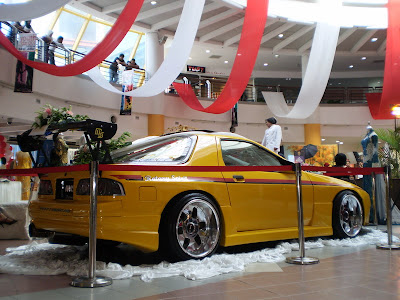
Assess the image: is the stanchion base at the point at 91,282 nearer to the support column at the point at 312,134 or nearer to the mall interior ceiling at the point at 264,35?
the mall interior ceiling at the point at 264,35

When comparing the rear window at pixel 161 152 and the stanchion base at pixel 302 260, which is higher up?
the rear window at pixel 161 152

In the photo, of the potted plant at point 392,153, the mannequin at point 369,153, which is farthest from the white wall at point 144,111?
the potted plant at point 392,153

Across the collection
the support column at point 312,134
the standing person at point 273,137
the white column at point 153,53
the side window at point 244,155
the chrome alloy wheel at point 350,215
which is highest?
the white column at point 153,53

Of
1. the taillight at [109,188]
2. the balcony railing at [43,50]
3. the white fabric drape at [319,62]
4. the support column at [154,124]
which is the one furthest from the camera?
the support column at [154,124]

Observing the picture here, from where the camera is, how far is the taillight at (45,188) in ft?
13.2

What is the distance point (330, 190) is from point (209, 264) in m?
2.23

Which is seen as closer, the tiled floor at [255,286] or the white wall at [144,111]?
the tiled floor at [255,286]

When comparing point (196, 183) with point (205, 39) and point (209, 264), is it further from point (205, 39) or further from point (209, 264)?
point (205, 39)

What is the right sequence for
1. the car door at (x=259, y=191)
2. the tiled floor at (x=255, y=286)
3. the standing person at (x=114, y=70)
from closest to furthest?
the tiled floor at (x=255, y=286)
the car door at (x=259, y=191)
the standing person at (x=114, y=70)

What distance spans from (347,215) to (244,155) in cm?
176

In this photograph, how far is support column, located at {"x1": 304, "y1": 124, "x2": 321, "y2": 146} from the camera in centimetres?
2280

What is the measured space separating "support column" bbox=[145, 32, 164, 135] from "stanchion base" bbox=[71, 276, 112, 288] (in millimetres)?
15927

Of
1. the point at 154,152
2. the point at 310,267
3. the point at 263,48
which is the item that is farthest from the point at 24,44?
the point at 263,48

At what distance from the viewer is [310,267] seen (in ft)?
12.3
